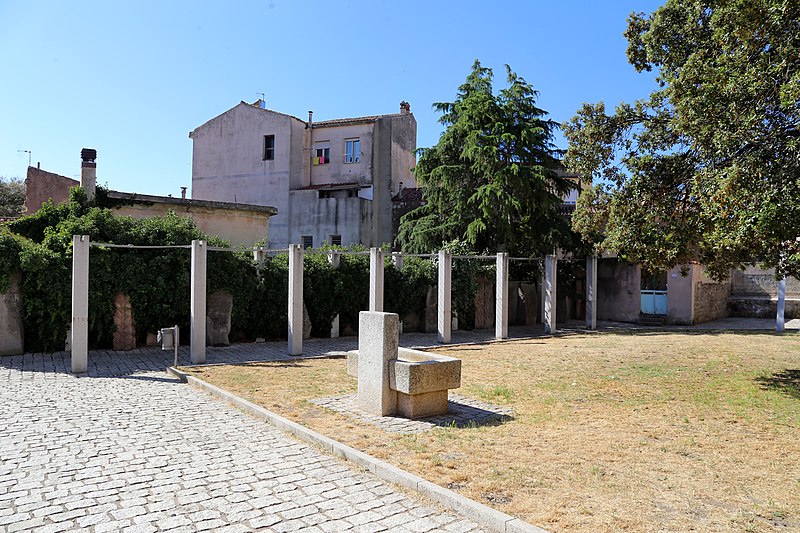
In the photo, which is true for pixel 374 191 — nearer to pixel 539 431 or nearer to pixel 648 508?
pixel 539 431

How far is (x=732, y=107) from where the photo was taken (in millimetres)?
9328

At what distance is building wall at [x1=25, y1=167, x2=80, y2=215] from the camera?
2342 cm

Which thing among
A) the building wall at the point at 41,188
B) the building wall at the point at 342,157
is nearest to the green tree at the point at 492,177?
the building wall at the point at 342,157

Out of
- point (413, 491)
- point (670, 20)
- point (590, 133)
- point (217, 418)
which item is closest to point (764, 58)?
point (670, 20)

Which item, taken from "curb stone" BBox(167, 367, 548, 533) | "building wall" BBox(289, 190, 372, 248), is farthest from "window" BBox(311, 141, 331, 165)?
"curb stone" BBox(167, 367, 548, 533)

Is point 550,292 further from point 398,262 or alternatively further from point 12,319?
point 12,319

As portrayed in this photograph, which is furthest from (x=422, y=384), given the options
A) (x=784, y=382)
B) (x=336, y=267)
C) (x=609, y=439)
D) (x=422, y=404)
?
(x=336, y=267)

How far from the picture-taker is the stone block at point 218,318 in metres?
16.9

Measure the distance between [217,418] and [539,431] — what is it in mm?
4417

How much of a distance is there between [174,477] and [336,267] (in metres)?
13.9

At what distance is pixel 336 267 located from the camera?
1947cm

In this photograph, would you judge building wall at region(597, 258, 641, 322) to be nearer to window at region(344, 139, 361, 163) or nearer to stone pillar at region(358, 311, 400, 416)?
window at region(344, 139, 361, 163)

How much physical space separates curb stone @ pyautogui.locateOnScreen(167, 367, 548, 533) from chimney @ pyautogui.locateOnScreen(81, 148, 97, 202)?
43.8 ft

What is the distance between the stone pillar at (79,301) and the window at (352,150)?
81.8 ft
